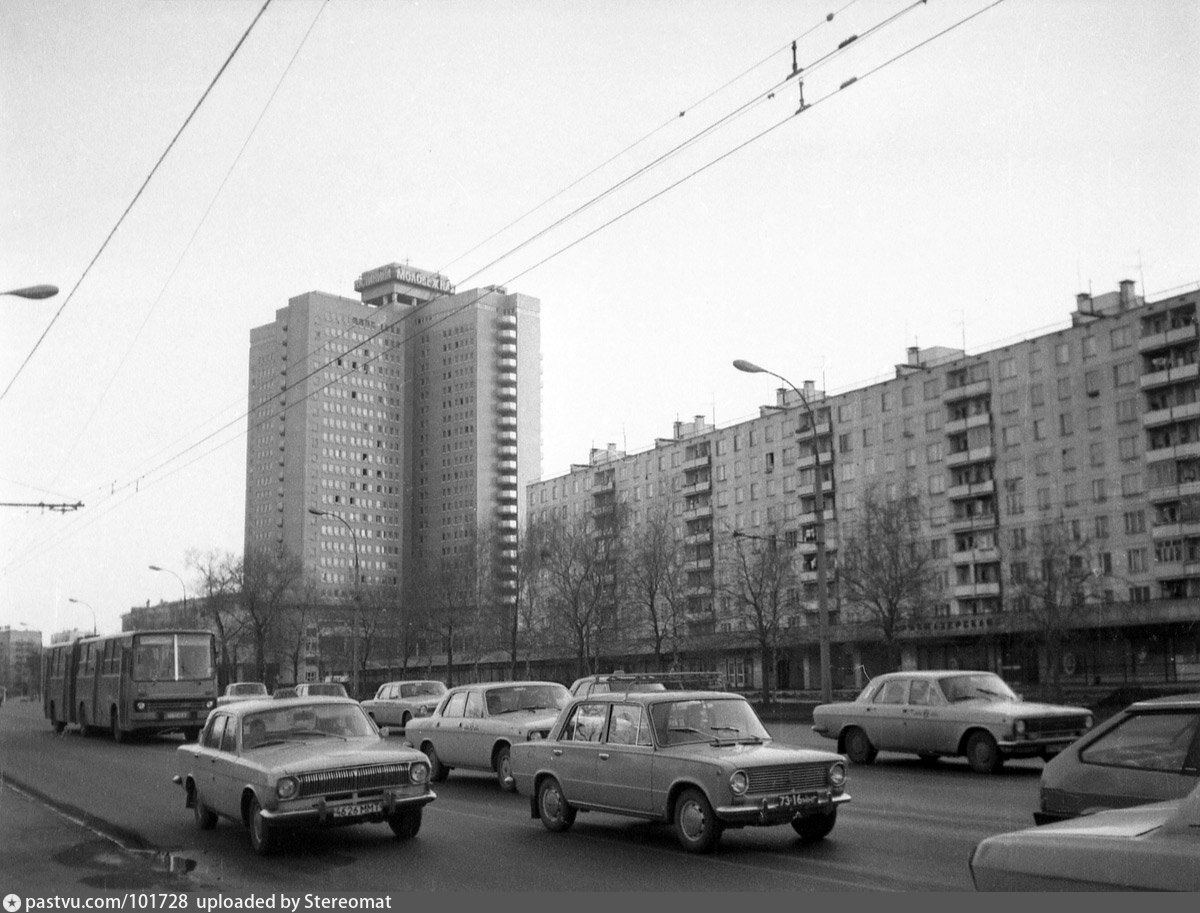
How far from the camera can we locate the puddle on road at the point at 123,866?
9.36 metres

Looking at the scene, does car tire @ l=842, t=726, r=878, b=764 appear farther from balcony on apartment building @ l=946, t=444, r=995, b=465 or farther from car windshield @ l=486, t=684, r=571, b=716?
balcony on apartment building @ l=946, t=444, r=995, b=465

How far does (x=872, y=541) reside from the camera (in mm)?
63594

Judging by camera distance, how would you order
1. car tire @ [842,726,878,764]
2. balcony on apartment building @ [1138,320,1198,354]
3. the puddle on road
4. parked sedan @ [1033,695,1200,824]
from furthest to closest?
balcony on apartment building @ [1138,320,1198,354]
car tire @ [842,726,878,764]
the puddle on road
parked sedan @ [1033,695,1200,824]

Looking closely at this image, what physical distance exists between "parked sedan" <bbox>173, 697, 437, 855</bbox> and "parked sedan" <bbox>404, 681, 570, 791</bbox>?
15.3ft

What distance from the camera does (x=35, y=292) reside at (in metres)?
16.2

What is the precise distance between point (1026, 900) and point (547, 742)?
926 centimetres

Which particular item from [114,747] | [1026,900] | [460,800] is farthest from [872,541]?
[1026,900]

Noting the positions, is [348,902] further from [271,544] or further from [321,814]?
[271,544]

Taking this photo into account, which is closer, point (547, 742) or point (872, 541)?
point (547, 742)

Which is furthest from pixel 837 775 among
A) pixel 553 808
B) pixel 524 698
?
pixel 524 698

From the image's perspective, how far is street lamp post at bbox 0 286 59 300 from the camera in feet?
52.0

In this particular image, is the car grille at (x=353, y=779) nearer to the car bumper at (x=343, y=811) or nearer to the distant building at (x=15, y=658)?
the car bumper at (x=343, y=811)

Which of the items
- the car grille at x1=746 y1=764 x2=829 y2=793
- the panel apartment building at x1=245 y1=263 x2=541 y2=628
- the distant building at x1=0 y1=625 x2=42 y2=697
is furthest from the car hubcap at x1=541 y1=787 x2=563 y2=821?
the panel apartment building at x1=245 y1=263 x2=541 y2=628

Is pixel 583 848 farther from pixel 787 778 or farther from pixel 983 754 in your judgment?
pixel 983 754
